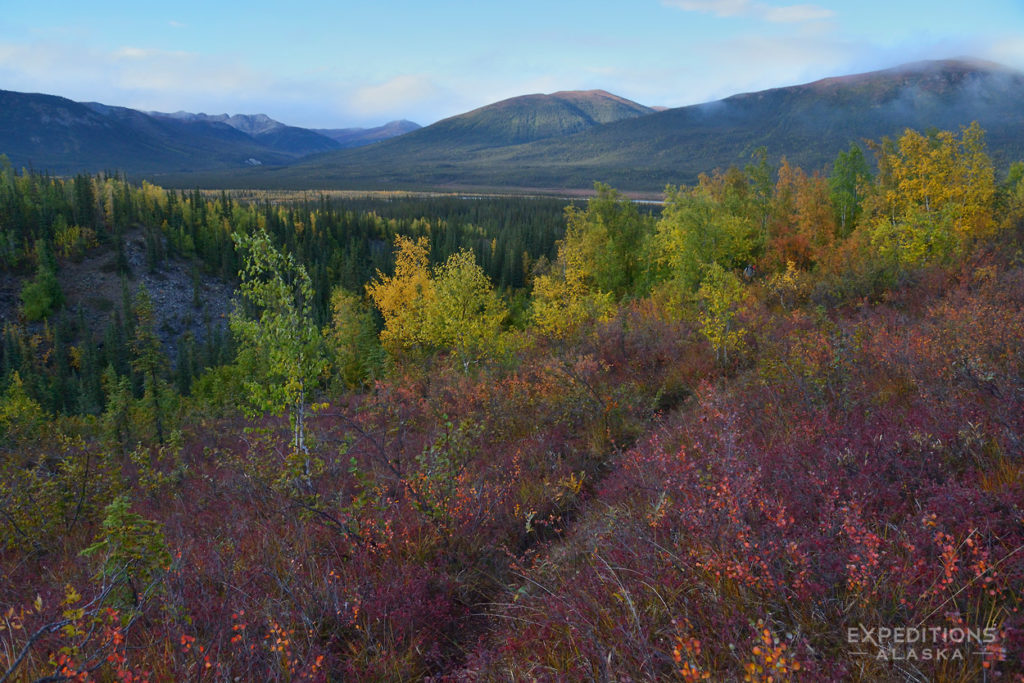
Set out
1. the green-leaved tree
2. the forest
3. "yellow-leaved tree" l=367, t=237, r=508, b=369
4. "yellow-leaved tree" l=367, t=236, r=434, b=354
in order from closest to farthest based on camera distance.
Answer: the forest
the green-leaved tree
"yellow-leaved tree" l=367, t=237, r=508, b=369
"yellow-leaved tree" l=367, t=236, r=434, b=354

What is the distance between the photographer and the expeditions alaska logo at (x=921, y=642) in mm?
2537

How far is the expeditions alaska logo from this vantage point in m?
2.54

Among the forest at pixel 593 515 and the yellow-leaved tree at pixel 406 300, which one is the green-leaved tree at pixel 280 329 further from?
the yellow-leaved tree at pixel 406 300

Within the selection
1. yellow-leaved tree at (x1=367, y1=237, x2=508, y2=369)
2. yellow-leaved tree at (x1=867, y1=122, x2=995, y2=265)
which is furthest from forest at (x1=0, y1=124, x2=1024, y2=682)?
yellow-leaved tree at (x1=867, y1=122, x2=995, y2=265)

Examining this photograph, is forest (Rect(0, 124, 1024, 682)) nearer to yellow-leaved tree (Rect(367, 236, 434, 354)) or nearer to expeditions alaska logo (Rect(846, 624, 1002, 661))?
expeditions alaska logo (Rect(846, 624, 1002, 661))

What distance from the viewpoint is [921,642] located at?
2723mm

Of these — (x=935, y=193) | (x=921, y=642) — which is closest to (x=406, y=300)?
(x=935, y=193)

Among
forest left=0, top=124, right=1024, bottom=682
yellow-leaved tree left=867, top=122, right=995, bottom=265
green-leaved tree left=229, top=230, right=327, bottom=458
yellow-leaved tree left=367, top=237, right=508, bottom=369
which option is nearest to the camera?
forest left=0, top=124, right=1024, bottom=682

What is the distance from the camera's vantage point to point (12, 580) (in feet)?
17.9

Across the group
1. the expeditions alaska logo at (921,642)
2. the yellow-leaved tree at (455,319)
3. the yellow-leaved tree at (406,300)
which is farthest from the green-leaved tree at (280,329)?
the yellow-leaved tree at (406,300)

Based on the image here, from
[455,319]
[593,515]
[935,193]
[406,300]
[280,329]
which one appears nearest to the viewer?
[593,515]

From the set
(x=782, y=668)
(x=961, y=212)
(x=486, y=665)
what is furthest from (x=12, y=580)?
(x=961, y=212)

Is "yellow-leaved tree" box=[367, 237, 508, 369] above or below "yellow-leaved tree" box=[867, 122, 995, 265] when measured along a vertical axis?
below

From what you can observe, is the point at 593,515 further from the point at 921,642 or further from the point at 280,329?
the point at 280,329
